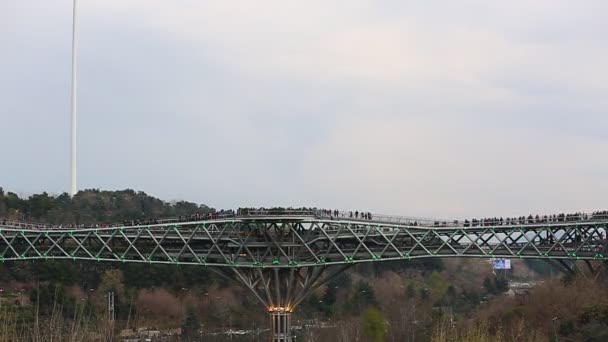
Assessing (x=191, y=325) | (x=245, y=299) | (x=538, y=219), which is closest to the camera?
(x=538, y=219)

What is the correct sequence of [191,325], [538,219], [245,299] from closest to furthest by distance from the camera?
1. [538,219]
2. [191,325]
3. [245,299]

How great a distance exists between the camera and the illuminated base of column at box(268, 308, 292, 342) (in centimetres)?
6200

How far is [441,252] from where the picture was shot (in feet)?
209

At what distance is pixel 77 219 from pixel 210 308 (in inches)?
1160

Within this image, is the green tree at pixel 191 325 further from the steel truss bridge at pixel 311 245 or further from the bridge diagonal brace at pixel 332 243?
the bridge diagonal brace at pixel 332 243

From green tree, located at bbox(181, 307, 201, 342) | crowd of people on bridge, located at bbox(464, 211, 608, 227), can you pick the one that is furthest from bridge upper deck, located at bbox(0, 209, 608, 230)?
green tree, located at bbox(181, 307, 201, 342)

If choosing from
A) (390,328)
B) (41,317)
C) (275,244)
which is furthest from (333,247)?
(41,317)

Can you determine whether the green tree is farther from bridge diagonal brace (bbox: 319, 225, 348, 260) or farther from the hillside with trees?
bridge diagonal brace (bbox: 319, 225, 348, 260)

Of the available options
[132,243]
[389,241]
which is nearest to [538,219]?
[389,241]

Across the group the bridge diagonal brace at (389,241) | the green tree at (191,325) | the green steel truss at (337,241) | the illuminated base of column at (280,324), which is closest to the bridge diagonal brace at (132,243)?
the green steel truss at (337,241)

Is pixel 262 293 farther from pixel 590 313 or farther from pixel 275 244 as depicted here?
pixel 590 313

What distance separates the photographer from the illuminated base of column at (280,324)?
62.0 m

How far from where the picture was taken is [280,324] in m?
62.5

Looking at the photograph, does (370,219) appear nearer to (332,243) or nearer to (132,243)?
(332,243)
